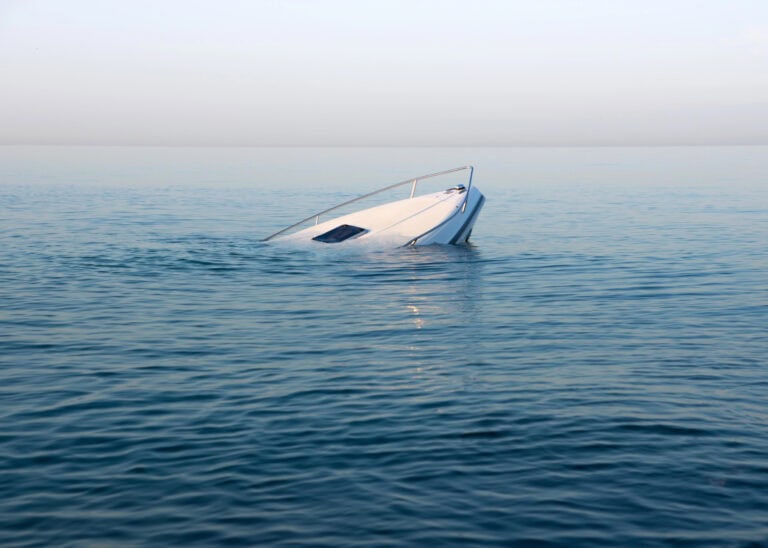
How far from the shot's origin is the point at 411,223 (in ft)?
115

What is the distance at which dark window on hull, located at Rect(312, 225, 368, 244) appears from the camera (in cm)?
3419

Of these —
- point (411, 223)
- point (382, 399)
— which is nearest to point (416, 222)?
point (411, 223)

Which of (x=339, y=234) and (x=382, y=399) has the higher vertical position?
(x=339, y=234)

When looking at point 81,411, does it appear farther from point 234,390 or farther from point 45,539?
point 45,539

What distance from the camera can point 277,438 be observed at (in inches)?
484

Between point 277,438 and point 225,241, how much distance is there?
27.3m

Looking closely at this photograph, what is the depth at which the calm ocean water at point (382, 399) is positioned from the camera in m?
9.83

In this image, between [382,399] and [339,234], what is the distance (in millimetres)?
20617

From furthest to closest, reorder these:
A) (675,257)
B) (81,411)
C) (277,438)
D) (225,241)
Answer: (225,241) → (675,257) → (81,411) → (277,438)

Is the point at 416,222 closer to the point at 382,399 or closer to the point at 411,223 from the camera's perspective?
the point at 411,223

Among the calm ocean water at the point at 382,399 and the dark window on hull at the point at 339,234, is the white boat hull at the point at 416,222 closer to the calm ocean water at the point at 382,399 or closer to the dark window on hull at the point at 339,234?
the dark window on hull at the point at 339,234

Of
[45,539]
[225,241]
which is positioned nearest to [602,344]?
[45,539]

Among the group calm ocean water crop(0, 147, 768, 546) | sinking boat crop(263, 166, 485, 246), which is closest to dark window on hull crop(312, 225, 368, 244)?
sinking boat crop(263, 166, 485, 246)

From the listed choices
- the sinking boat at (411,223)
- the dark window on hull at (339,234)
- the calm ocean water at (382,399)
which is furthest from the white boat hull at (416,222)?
the calm ocean water at (382,399)
